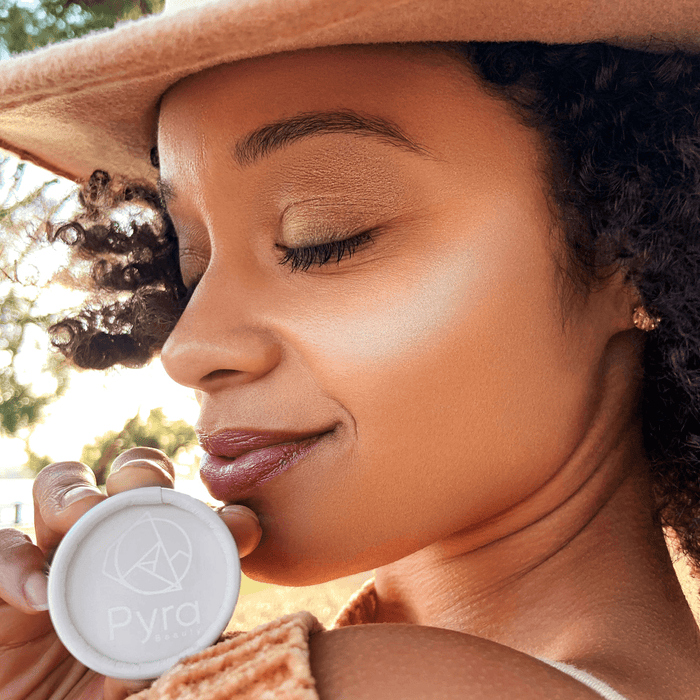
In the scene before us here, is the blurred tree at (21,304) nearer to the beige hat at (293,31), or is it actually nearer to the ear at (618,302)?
the beige hat at (293,31)

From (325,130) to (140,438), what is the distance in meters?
4.49

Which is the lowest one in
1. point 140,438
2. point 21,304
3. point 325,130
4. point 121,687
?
point 140,438

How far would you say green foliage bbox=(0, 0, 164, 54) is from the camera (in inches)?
91.6

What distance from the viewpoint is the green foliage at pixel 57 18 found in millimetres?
2326

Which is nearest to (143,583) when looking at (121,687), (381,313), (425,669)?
(121,687)

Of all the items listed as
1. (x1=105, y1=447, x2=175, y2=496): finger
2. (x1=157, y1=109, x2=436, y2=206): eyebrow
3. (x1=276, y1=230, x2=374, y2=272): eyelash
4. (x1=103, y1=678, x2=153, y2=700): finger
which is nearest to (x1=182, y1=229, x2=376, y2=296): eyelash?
(x1=276, y1=230, x2=374, y2=272): eyelash

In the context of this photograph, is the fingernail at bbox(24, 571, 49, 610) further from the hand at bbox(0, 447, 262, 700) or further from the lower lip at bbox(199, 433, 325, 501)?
the lower lip at bbox(199, 433, 325, 501)

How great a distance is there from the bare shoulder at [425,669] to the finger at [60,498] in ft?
1.23

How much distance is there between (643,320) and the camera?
3.40 ft

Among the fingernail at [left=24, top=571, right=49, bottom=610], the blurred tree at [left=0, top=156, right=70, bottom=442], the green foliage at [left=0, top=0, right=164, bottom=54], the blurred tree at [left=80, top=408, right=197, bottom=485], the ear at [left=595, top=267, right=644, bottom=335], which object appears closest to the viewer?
the fingernail at [left=24, top=571, right=49, bottom=610]

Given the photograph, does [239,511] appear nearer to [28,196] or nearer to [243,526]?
[243,526]

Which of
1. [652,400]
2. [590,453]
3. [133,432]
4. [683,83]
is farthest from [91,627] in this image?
[133,432]

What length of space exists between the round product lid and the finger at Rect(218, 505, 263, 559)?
82mm

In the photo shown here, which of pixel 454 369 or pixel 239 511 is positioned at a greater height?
pixel 454 369
